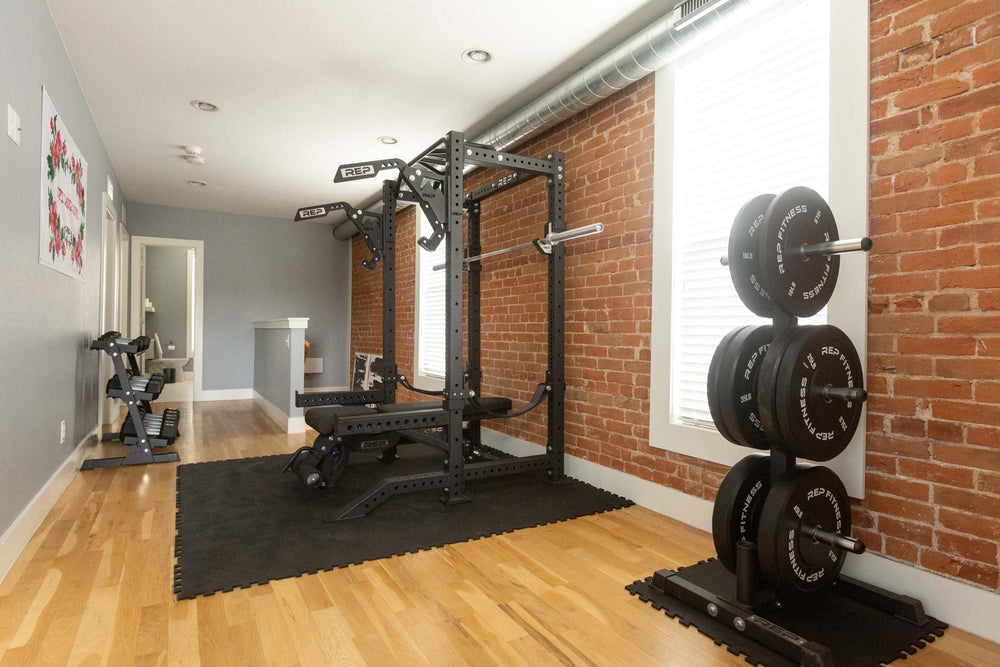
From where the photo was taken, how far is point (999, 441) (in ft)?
5.95

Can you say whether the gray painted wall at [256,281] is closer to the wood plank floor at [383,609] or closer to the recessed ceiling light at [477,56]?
the wood plank floor at [383,609]

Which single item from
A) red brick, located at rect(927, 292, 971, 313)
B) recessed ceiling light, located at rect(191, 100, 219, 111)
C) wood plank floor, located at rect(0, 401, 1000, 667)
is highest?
recessed ceiling light, located at rect(191, 100, 219, 111)

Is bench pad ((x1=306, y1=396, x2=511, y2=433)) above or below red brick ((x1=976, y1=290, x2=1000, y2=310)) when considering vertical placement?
below

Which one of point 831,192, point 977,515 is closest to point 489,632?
point 977,515

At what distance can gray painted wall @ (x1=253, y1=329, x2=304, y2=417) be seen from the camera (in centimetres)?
543

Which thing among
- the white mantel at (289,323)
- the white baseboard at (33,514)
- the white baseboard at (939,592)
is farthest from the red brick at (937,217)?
the white mantel at (289,323)

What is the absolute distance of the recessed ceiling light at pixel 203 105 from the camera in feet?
13.5

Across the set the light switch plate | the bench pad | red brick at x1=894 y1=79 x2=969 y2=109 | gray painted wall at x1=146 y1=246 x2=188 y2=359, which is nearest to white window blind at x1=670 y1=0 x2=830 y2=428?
red brick at x1=894 y1=79 x2=969 y2=109

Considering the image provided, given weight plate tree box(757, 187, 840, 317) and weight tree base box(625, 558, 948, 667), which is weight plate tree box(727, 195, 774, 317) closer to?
weight plate tree box(757, 187, 840, 317)

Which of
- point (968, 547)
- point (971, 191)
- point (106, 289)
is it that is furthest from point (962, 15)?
point (106, 289)

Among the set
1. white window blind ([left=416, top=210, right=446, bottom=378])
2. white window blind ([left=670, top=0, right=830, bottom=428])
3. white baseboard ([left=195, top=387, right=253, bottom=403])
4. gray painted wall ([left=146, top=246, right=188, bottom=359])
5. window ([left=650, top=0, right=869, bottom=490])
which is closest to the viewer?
window ([left=650, top=0, right=869, bottom=490])

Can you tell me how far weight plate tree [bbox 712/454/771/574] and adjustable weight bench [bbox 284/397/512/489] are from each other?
5.50ft

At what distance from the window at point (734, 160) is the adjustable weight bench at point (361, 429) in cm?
123

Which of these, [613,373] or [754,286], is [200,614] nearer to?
[754,286]
